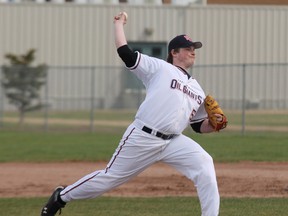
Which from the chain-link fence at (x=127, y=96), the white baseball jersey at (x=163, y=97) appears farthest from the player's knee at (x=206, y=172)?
the chain-link fence at (x=127, y=96)

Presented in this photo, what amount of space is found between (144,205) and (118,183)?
8.28 ft

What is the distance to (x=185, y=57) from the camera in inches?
323

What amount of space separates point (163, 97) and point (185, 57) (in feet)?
1.64

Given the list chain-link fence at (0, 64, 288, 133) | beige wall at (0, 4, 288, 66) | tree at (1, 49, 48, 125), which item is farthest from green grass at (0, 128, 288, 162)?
beige wall at (0, 4, 288, 66)

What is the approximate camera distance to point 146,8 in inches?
1371

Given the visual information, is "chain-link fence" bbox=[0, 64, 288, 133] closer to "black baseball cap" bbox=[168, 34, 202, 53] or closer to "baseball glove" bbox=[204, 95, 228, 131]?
"baseball glove" bbox=[204, 95, 228, 131]

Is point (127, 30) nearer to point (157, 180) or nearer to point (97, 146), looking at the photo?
point (97, 146)

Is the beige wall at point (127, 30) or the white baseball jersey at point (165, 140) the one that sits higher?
the white baseball jersey at point (165, 140)

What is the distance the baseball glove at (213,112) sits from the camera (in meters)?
8.26

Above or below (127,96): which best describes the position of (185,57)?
above

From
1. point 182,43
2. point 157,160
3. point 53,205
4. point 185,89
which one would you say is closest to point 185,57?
point 182,43

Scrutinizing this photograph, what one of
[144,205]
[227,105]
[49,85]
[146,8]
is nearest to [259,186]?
[144,205]

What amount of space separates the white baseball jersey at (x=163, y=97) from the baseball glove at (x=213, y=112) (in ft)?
0.74

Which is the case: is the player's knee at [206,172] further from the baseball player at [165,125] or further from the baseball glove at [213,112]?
the baseball glove at [213,112]
